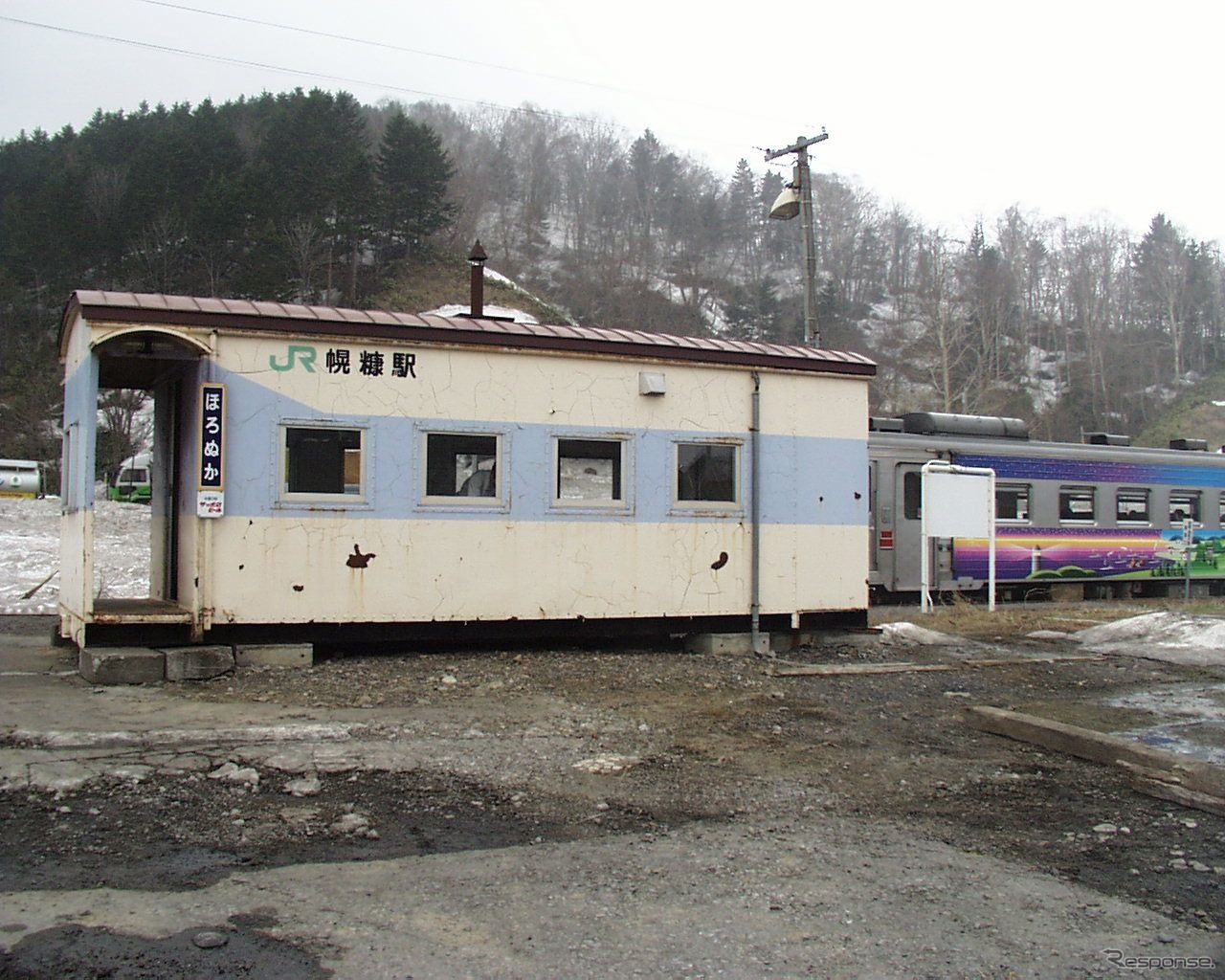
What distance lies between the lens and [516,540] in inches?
383

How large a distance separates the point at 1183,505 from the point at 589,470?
1515cm

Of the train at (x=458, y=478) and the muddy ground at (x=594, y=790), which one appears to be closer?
the muddy ground at (x=594, y=790)

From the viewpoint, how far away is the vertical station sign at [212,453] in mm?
8727

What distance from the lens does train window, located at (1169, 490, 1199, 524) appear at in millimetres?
20109

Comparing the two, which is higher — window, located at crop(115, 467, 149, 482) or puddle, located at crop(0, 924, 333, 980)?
window, located at crop(115, 467, 149, 482)

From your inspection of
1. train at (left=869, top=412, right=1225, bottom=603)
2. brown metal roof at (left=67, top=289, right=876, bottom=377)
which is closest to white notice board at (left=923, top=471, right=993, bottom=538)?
train at (left=869, top=412, right=1225, bottom=603)

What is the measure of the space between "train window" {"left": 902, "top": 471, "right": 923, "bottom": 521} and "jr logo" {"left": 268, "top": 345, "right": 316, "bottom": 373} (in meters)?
10.1

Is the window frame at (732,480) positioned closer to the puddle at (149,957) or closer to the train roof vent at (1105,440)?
the puddle at (149,957)

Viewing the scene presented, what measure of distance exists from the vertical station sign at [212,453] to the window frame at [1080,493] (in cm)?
1451

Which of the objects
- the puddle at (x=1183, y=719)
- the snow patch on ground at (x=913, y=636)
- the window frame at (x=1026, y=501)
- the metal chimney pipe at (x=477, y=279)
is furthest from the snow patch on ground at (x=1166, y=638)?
the metal chimney pipe at (x=477, y=279)

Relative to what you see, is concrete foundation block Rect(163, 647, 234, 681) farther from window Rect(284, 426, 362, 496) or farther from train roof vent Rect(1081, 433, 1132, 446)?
train roof vent Rect(1081, 433, 1132, 446)

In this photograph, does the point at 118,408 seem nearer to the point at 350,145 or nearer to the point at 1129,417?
the point at 350,145

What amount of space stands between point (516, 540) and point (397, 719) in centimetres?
277

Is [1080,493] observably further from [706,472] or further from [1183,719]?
[1183,719]
